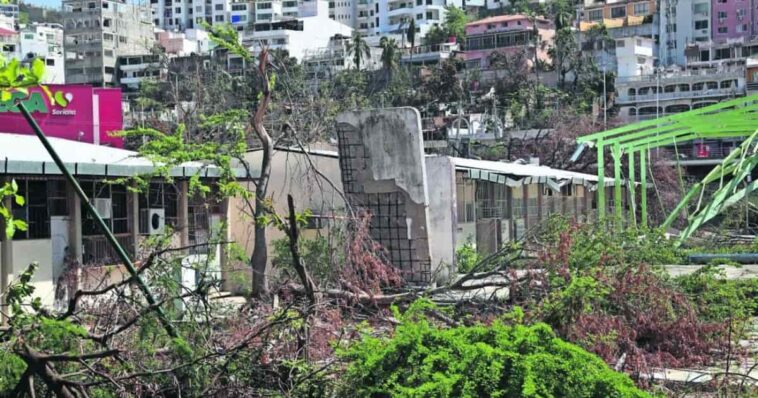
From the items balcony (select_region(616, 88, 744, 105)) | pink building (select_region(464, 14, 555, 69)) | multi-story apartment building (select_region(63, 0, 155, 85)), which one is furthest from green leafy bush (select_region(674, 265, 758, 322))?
multi-story apartment building (select_region(63, 0, 155, 85))

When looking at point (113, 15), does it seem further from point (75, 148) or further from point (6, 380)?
point (6, 380)

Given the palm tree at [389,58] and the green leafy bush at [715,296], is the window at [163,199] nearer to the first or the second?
the green leafy bush at [715,296]

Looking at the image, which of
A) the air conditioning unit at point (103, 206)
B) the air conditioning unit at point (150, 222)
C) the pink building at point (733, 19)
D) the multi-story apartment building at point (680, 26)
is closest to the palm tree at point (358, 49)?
the multi-story apartment building at point (680, 26)

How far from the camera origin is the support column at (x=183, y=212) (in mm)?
17641

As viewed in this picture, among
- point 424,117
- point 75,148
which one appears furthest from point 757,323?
point 424,117

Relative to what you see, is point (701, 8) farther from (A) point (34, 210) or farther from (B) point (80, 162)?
(A) point (34, 210)

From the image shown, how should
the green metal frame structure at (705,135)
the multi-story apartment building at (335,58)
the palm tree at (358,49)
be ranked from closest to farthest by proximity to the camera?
the green metal frame structure at (705,135) → the palm tree at (358,49) → the multi-story apartment building at (335,58)

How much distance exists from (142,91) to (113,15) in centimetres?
4456

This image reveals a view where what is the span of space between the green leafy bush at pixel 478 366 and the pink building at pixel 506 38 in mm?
83899

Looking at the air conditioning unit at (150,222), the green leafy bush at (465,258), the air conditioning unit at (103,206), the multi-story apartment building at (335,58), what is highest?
the multi-story apartment building at (335,58)

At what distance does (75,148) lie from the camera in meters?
17.3

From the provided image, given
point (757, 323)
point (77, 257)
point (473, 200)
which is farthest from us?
point (473, 200)

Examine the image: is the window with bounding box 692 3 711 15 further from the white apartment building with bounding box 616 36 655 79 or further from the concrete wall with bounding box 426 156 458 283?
the concrete wall with bounding box 426 156 458 283

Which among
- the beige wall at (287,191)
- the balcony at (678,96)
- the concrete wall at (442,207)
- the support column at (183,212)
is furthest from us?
the balcony at (678,96)
